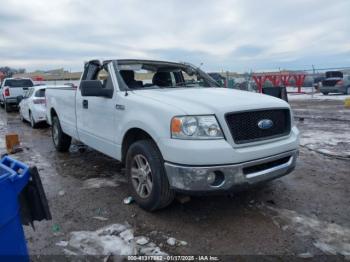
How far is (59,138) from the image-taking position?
23.4 feet

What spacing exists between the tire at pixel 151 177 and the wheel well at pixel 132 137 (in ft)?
0.47

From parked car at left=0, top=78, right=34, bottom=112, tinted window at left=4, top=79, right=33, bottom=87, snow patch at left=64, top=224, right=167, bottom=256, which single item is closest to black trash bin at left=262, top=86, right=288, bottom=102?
snow patch at left=64, top=224, right=167, bottom=256

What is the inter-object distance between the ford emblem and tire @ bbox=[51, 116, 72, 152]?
15.6 feet

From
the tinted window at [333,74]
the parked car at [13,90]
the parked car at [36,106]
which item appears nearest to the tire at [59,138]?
the parked car at [36,106]

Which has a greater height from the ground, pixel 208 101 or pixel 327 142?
pixel 208 101

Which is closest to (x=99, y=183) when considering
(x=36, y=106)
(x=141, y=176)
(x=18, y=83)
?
(x=141, y=176)

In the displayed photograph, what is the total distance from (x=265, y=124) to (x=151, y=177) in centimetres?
143

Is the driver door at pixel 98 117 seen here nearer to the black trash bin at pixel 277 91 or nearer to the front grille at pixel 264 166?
the front grille at pixel 264 166

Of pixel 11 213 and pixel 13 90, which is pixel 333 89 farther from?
pixel 11 213

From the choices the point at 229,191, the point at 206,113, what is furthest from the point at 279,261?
the point at 206,113

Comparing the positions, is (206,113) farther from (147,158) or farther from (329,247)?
(329,247)

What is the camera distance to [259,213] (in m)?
3.94

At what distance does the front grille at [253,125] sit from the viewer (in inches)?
137

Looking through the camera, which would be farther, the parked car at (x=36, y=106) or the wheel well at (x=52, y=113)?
the parked car at (x=36, y=106)
